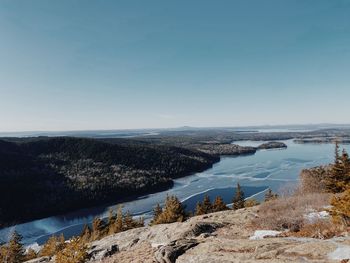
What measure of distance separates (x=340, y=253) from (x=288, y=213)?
11386 mm

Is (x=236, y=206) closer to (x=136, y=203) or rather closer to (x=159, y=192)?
(x=136, y=203)

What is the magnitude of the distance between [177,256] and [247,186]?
153042 millimetres

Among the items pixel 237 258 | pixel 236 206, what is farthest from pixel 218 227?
pixel 236 206

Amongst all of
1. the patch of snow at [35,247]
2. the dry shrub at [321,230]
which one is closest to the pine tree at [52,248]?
the dry shrub at [321,230]

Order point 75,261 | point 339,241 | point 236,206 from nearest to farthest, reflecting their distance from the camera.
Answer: point 339,241
point 75,261
point 236,206

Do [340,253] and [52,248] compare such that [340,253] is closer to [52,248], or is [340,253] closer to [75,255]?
[75,255]

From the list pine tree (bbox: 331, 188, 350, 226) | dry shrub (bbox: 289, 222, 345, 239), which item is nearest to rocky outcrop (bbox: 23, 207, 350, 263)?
dry shrub (bbox: 289, 222, 345, 239)

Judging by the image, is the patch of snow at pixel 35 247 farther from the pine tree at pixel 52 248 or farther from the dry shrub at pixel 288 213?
the dry shrub at pixel 288 213

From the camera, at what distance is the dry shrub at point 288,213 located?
72.6 feet

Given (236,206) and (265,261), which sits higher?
(265,261)

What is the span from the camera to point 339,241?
14.9m

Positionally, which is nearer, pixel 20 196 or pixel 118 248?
pixel 118 248

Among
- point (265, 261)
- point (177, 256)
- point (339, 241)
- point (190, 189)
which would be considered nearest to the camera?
point (265, 261)

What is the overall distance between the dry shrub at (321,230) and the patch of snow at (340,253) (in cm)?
409
